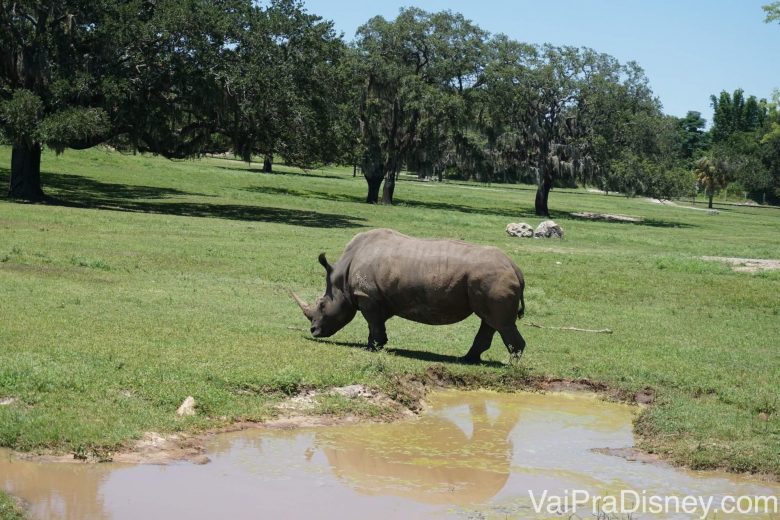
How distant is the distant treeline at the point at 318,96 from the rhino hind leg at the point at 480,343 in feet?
73.5

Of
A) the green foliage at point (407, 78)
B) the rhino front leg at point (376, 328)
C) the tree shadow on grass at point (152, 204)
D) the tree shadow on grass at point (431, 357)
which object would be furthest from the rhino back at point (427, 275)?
the green foliage at point (407, 78)

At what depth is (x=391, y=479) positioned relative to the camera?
10.4 meters

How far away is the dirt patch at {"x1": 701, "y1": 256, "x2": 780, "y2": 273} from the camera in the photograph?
2955 centimetres

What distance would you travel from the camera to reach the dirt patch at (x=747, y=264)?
2955 centimetres

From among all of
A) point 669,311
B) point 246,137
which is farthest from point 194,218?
point 669,311

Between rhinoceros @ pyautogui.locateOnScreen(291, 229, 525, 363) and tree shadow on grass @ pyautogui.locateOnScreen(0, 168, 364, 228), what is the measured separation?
21.9m

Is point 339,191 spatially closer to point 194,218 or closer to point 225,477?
point 194,218

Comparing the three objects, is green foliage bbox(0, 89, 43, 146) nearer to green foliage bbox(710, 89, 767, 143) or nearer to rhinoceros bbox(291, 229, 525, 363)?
rhinoceros bbox(291, 229, 525, 363)

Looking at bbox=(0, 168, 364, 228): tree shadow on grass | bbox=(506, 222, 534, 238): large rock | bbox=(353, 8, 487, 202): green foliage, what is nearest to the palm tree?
bbox=(353, 8, 487, 202): green foliage

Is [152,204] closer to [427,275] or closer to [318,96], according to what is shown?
[318,96]

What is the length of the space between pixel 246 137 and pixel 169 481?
3178cm

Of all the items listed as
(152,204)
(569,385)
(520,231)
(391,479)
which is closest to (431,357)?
(569,385)

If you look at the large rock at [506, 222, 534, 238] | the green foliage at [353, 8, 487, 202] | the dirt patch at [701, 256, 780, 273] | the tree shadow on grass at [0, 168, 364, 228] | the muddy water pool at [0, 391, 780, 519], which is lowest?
the muddy water pool at [0, 391, 780, 519]

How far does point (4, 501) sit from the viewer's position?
852 cm
